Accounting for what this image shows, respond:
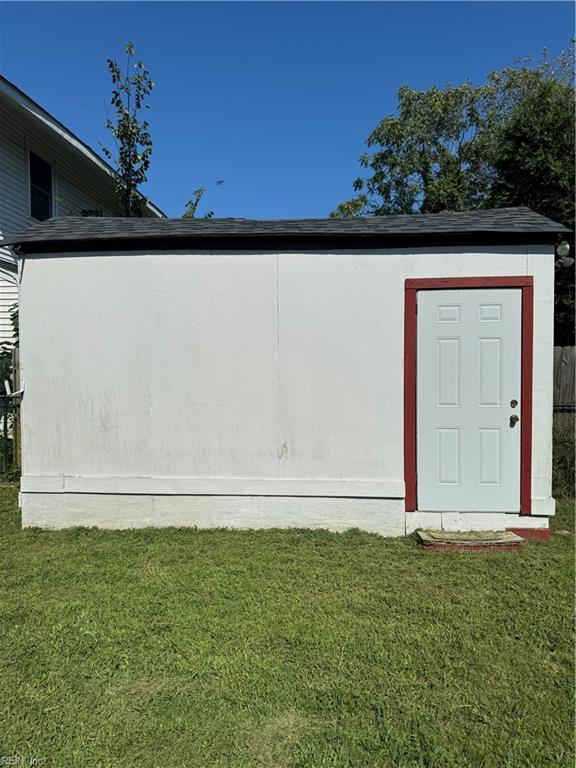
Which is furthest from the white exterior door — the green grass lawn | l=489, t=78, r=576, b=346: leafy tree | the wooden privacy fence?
l=489, t=78, r=576, b=346: leafy tree

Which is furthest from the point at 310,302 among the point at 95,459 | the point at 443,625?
the point at 443,625

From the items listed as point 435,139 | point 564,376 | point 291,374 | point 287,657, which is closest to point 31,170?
point 291,374

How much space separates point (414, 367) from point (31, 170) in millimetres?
9294

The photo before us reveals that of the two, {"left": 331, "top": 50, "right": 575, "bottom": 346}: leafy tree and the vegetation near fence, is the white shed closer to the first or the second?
the vegetation near fence

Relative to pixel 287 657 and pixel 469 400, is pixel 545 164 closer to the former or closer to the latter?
pixel 469 400

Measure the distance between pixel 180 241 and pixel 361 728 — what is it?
3.97m

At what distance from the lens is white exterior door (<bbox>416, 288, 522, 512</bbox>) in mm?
4332

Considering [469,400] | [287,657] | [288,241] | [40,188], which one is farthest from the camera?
[40,188]

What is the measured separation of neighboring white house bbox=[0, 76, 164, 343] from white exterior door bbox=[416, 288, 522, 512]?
26.7 feet

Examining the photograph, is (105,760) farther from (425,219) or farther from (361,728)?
(425,219)

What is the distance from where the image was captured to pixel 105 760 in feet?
6.07

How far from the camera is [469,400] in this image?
4.36m

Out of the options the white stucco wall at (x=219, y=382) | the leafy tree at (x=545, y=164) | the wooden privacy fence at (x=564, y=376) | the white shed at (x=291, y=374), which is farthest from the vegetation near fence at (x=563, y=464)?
the leafy tree at (x=545, y=164)

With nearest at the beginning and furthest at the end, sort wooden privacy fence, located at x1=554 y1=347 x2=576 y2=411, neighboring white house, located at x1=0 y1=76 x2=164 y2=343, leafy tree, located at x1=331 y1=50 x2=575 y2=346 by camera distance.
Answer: wooden privacy fence, located at x1=554 y1=347 x2=576 y2=411 → neighboring white house, located at x1=0 y1=76 x2=164 y2=343 → leafy tree, located at x1=331 y1=50 x2=575 y2=346
